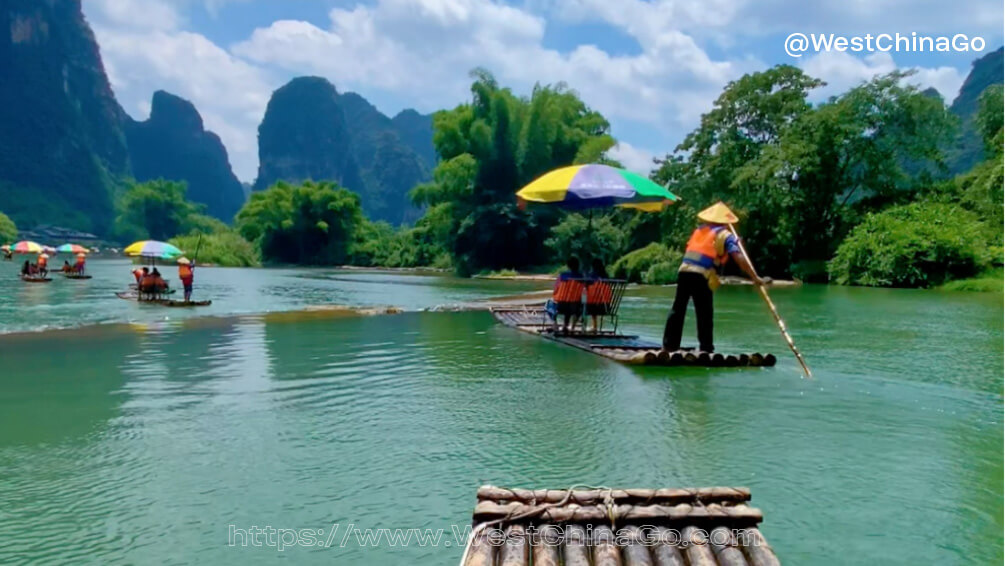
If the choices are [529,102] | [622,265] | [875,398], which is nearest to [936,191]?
[622,265]

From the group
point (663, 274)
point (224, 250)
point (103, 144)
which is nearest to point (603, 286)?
point (663, 274)

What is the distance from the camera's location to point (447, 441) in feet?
20.3

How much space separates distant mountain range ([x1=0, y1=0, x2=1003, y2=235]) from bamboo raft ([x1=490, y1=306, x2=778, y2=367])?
63.9 meters

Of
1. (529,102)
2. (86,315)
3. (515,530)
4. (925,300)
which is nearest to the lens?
(515,530)

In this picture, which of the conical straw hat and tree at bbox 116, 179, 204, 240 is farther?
tree at bbox 116, 179, 204, 240

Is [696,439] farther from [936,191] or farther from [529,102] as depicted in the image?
[529,102]

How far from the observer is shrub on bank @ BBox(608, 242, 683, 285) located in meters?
33.5

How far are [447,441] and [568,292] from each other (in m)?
6.23

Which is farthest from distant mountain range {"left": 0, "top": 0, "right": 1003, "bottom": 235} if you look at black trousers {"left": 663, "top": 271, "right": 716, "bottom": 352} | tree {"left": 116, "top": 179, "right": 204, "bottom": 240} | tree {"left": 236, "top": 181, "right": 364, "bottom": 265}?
black trousers {"left": 663, "top": 271, "right": 716, "bottom": 352}

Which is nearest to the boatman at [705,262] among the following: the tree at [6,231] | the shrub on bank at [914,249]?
the shrub on bank at [914,249]

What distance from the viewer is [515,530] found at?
3.33m

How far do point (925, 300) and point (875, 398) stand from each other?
16.5 meters

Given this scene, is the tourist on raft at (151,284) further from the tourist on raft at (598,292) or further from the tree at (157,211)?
the tree at (157,211)

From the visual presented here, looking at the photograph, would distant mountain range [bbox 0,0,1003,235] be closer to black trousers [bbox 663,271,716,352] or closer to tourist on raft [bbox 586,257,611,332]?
tourist on raft [bbox 586,257,611,332]
